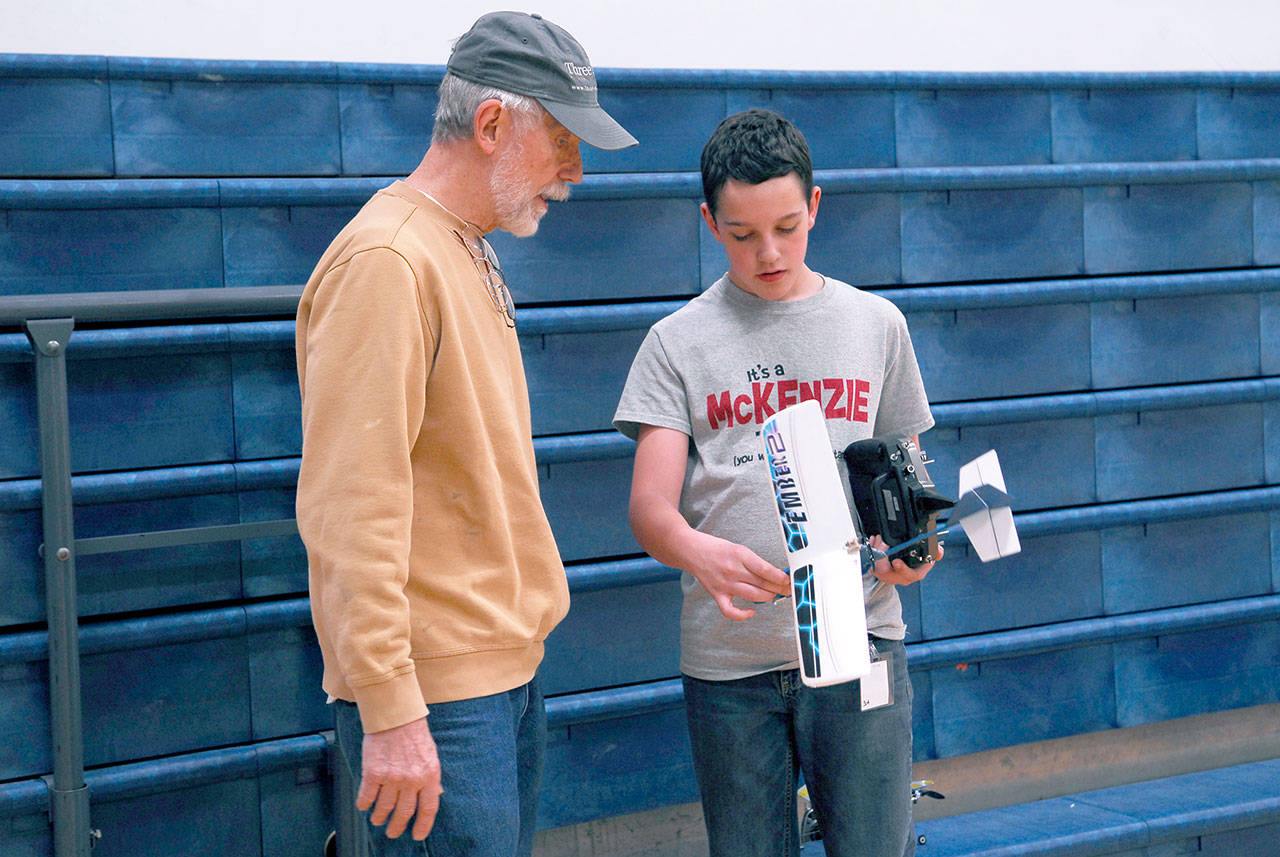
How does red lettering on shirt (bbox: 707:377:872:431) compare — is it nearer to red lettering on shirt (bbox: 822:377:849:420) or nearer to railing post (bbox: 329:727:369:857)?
red lettering on shirt (bbox: 822:377:849:420)

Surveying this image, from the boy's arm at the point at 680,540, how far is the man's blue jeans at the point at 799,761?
0.42 ft

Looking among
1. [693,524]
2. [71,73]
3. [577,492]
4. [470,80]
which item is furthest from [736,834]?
[71,73]

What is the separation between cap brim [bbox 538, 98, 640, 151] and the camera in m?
1.19

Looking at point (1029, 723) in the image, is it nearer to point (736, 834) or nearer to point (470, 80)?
point (736, 834)

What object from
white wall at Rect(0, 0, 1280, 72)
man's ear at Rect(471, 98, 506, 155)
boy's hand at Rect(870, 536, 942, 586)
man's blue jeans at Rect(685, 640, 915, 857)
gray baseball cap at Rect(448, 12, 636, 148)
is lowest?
man's blue jeans at Rect(685, 640, 915, 857)

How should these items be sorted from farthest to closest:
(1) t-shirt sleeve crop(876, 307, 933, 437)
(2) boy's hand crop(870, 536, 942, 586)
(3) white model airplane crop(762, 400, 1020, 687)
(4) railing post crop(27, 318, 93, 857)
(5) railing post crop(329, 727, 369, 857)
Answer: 1. (5) railing post crop(329, 727, 369, 857)
2. (4) railing post crop(27, 318, 93, 857)
3. (1) t-shirt sleeve crop(876, 307, 933, 437)
4. (2) boy's hand crop(870, 536, 942, 586)
5. (3) white model airplane crop(762, 400, 1020, 687)

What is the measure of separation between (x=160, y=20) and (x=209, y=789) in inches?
46.2

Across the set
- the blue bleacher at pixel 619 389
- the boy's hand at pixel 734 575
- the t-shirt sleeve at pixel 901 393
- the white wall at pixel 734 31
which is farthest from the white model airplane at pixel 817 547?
the white wall at pixel 734 31

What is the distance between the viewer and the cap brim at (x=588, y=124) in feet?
3.90

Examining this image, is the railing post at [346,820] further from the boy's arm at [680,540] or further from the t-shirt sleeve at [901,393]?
the t-shirt sleeve at [901,393]

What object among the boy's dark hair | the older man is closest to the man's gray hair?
the older man

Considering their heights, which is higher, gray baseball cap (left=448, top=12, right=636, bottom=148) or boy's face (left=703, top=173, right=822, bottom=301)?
gray baseball cap (left=448, top=12, right=636, bottom=148)

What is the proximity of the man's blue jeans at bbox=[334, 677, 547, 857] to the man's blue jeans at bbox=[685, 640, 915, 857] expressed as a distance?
33 centimetres

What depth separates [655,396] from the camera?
1.40 metres
